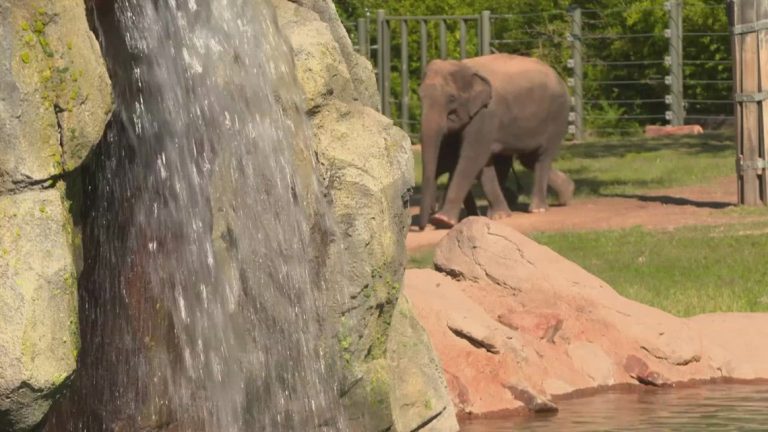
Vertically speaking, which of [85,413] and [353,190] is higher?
[353,190]

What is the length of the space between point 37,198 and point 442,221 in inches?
486

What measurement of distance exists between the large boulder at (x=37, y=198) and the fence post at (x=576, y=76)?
22.8m

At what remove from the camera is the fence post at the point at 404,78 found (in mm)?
26578

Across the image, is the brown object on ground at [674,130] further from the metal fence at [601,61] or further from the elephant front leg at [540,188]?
the elephant front leg at [540,188]

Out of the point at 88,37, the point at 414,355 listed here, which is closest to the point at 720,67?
the point at 414,355

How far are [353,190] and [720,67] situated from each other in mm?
22066

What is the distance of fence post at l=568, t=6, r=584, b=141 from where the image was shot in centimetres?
2758

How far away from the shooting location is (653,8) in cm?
2797

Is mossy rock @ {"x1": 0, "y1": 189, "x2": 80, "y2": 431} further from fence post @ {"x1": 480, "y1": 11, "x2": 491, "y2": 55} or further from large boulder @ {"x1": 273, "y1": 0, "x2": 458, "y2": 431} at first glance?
fence post @ {"x1": 480, "y1": 11, "x2": 491, "y2": 55}

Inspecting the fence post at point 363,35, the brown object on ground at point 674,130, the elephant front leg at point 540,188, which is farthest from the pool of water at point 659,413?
the fence post at point 363,35

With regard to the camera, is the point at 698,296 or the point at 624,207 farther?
the point at 624,207

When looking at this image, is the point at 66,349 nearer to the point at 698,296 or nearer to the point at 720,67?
the point at 698,296

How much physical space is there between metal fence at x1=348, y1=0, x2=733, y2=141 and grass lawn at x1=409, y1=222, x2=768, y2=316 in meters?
11.8

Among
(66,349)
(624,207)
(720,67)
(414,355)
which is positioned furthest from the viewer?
(720,67)
